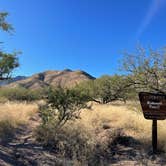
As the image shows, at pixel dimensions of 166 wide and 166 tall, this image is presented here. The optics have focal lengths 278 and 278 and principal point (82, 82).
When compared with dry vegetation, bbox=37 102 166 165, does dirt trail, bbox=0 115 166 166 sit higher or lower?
lower

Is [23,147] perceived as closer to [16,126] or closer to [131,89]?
[16,126]

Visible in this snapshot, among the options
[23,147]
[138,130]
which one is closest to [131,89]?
[138,130]

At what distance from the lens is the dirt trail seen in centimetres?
→ 794

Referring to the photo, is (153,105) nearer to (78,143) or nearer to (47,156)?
(78,143)

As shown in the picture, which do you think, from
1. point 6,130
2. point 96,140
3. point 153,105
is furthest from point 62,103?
point 153,105

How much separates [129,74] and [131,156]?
154 inches

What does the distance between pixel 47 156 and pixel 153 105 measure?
3986 millimetres

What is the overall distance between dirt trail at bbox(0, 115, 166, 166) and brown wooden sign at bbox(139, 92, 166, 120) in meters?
1.26

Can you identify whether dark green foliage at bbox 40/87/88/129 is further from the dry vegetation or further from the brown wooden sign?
the brown wooden sign

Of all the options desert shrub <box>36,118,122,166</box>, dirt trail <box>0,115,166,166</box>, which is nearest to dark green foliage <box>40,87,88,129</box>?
desert shrub <box>36,118,122,166</box>

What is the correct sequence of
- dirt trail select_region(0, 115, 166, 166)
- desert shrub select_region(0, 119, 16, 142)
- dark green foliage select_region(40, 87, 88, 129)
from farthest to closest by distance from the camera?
1. dark green foliage select_region(40, 87, 88, 129)
2. desert shrub select_region(0, 119, 16, 142)
3. dirt trail select_region(0, 115, 166, 166)

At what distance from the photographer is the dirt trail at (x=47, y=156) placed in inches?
313

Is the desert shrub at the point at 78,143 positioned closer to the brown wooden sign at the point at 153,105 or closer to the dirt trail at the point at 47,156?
the dirt trail at the point at 47,156

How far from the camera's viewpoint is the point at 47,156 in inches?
342
